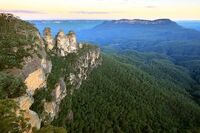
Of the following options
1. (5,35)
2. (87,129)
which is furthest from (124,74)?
(5,35)

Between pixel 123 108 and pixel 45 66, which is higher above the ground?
pixel 45 66

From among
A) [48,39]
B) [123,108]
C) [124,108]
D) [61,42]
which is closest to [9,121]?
[48,39]

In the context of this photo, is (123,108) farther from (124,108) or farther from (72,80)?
(72,80)

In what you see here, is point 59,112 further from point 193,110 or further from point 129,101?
point 193,110

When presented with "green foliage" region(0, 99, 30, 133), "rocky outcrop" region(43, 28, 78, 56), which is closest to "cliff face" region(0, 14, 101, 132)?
"rocky outcrop" region(43, 28, 78, 56)

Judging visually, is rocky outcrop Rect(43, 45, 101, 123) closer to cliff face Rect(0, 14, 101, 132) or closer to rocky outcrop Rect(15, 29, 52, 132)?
cliff face Rect(0, 14, 101, 132)

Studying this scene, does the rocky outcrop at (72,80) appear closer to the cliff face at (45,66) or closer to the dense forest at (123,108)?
the cliff face at (45,66)

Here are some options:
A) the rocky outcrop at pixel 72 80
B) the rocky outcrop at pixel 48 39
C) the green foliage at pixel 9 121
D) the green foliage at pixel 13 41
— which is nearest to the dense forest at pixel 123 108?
the rocky outcrop at pixel 72 80
